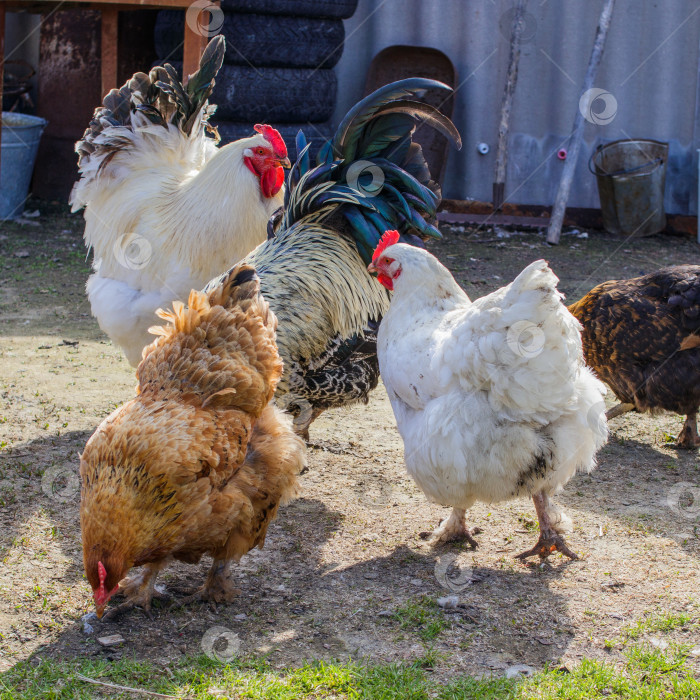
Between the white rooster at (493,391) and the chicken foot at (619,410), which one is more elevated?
the white rooster at (493,391)

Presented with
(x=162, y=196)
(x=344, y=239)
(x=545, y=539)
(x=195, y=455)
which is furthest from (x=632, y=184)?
(x=195, y=455)

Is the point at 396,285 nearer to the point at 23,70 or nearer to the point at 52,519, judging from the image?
the point at 52,519

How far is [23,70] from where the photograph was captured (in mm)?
11438

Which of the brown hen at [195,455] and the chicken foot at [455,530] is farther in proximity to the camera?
the chicken foot at [455,530]

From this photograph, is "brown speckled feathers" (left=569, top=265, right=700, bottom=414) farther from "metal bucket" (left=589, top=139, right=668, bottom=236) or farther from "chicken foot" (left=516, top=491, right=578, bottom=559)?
"metal bucket" (left=589, top=139, right=668, bottom=236)

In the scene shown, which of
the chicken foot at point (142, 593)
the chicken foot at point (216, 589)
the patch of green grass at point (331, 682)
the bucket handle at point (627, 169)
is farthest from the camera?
the bucket handle at point (627, 169)

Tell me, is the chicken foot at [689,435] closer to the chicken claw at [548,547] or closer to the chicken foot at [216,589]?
the chicken claw at [548,547]

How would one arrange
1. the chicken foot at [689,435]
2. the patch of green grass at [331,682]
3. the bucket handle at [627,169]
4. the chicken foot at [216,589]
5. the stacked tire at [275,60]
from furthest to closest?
1. the bucket handle at [627,169]
2. the stacked tire at [275,60]
3. the chicken foot at [689,435]
4. the chicken foot at [216,589]
5. the patch of green grass at [331,682]

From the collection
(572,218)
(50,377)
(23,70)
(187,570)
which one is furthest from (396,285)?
(23,70)

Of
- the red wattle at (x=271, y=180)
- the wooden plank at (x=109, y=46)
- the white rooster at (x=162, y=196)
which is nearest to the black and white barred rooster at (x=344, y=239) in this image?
the red wattle at (x=271, y=180)

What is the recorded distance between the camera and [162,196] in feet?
16.9

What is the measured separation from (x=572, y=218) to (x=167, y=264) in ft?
24.1

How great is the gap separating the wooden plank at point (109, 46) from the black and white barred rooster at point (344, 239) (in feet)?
13.7

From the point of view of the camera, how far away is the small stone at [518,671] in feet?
9.80
